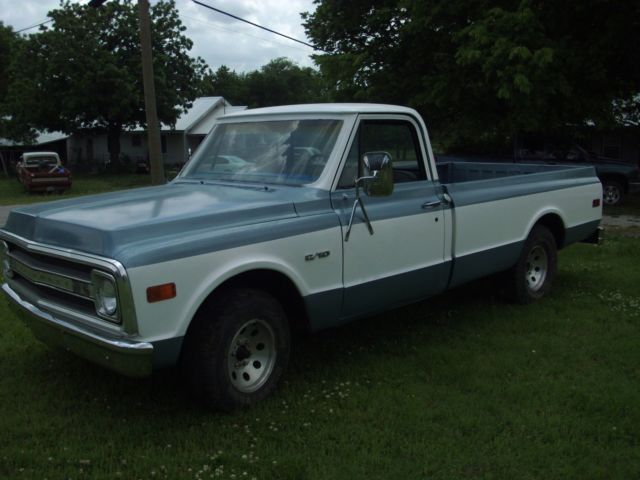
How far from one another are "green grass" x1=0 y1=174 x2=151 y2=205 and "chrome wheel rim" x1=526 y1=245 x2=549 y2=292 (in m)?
19.0

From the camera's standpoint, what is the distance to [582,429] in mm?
4000

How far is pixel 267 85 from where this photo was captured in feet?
238

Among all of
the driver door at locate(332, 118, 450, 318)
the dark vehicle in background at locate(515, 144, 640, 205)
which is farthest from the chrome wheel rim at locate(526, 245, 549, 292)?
the dark vehicle in background at locate(515, 144, 640, 205)

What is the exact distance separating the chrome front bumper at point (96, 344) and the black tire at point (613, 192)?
1521cm

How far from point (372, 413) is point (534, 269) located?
336 centimetres

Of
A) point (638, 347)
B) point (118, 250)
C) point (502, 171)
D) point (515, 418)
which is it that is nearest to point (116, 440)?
point (118, 250)

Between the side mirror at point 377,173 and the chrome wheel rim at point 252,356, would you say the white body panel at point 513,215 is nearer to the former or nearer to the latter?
the side mirror at point 377,173

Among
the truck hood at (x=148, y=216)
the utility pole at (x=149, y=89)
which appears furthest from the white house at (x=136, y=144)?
the truck hood at (x=148, y=216)

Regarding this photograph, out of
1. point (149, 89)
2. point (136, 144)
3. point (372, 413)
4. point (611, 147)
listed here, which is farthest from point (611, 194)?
point (136, 144)

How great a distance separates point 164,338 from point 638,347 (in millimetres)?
3911

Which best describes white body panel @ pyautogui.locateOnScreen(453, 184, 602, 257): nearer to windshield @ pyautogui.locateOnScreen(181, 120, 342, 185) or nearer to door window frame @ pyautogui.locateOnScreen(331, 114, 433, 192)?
door window frame @ pyautogui.locateOnScreen(331, 114, 433, 192)

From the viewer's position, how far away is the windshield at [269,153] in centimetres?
486

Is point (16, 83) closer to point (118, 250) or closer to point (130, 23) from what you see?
point (130, 23)

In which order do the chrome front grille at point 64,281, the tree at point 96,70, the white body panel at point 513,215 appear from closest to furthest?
1. the chrome front grille at point 64,281
2. the white body panel at point 513,215
3. the tree at point 96,70
